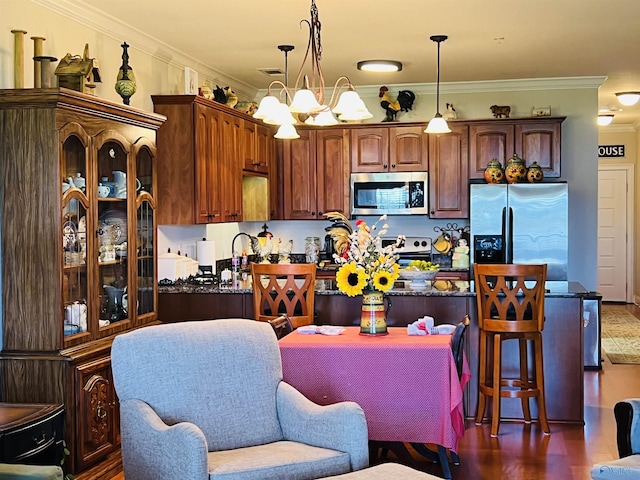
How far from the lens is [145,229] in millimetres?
4953

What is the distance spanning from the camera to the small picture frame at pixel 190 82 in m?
6.05

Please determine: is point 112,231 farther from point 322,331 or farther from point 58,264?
point 322,331

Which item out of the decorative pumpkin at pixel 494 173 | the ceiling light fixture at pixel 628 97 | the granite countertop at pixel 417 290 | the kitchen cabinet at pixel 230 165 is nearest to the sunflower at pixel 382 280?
the granite countertop at pixel 417 290

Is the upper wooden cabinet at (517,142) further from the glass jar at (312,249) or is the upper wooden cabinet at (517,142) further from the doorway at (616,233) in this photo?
the doorway at (616,233)

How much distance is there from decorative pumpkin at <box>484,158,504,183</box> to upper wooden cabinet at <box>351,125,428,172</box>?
65 cm

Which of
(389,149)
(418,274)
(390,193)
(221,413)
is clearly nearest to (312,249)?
(390,193)

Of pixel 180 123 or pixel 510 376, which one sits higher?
pixel 180 123

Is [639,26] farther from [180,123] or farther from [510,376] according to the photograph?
[180,123]

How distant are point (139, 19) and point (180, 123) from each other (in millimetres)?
907

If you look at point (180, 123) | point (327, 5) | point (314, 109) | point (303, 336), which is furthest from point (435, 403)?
point (180, 123)

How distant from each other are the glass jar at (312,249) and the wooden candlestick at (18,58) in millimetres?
4298

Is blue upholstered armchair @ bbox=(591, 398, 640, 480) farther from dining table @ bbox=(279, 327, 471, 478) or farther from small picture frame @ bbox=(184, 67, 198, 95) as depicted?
small picture frame @ bbox=(184, 67, 198, 95)

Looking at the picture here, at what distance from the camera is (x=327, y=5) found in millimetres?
4824

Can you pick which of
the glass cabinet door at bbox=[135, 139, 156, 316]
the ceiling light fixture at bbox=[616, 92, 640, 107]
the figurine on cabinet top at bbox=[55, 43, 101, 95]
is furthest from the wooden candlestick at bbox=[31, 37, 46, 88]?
the ceiling light fixture at bbox=[616, 92, 640, 107]
